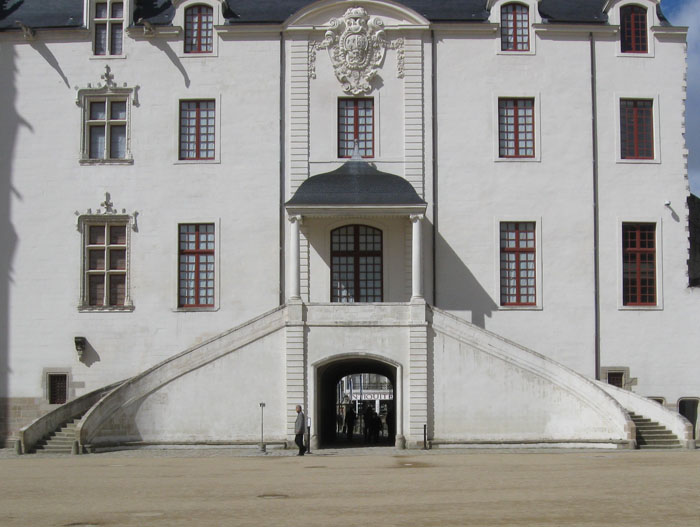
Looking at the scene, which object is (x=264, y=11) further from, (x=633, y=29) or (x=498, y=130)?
(x=633, y=29)

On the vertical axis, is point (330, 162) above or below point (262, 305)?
above

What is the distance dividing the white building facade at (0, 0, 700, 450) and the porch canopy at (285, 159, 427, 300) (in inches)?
16.9

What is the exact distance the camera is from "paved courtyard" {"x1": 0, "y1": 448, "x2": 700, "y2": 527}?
14977mm

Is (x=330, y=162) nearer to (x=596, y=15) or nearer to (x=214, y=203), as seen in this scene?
(x=214, y=203)

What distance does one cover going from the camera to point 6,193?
1357 inches

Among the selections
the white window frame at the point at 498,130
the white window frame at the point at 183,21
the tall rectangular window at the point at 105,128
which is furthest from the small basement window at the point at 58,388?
the white window frame at the point at 498,130

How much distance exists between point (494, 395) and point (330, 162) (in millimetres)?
9154

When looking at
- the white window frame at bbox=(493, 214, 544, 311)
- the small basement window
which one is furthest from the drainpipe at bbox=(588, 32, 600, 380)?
the small basement window

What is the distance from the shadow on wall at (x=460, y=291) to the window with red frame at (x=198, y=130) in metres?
8.24

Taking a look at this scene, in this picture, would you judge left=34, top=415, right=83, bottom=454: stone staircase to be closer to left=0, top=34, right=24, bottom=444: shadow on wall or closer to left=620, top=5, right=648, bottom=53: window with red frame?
left=0, top=34, right=24, bottom=444: shadow on wall

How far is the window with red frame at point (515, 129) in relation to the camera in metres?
34.3

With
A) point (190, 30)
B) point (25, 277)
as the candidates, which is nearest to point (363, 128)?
point (190, 30)

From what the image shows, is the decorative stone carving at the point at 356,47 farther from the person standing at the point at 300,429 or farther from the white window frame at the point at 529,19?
the person standing at the point at 300,429

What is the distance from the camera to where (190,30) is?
34.8 meters
